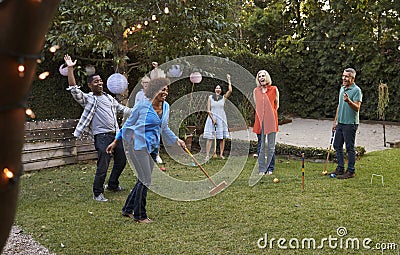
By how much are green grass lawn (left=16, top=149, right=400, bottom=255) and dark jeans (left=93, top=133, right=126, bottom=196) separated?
0.21m

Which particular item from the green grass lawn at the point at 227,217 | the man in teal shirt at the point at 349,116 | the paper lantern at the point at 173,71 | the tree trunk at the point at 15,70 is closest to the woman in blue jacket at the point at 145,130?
the green grass lawn at the point at 227,217

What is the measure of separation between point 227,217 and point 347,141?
111 inches

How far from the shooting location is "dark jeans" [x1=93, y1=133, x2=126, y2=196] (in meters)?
6.04

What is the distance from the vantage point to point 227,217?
5277 millimetres

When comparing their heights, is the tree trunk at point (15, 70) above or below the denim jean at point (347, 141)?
above

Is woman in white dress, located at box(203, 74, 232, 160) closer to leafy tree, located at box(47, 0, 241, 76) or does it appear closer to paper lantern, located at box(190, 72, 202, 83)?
paper lantern, located at box(190, 72, 202, 83)

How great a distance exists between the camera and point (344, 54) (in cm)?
1748

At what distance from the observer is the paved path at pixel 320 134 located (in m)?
12.1

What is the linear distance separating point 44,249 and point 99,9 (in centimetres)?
517

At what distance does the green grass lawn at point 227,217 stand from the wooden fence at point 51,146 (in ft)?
2.95

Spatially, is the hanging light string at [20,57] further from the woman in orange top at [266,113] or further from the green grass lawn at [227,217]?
the woman in orange top at [266,113]

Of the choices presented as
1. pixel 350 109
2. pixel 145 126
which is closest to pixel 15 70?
pixel 145 126

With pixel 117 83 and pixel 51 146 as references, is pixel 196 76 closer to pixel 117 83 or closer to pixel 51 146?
pixel 117 83

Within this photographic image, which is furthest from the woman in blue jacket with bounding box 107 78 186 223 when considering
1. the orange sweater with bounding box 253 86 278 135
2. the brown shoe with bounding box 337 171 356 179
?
the brown shoe with bounding box 337 171 356 179
